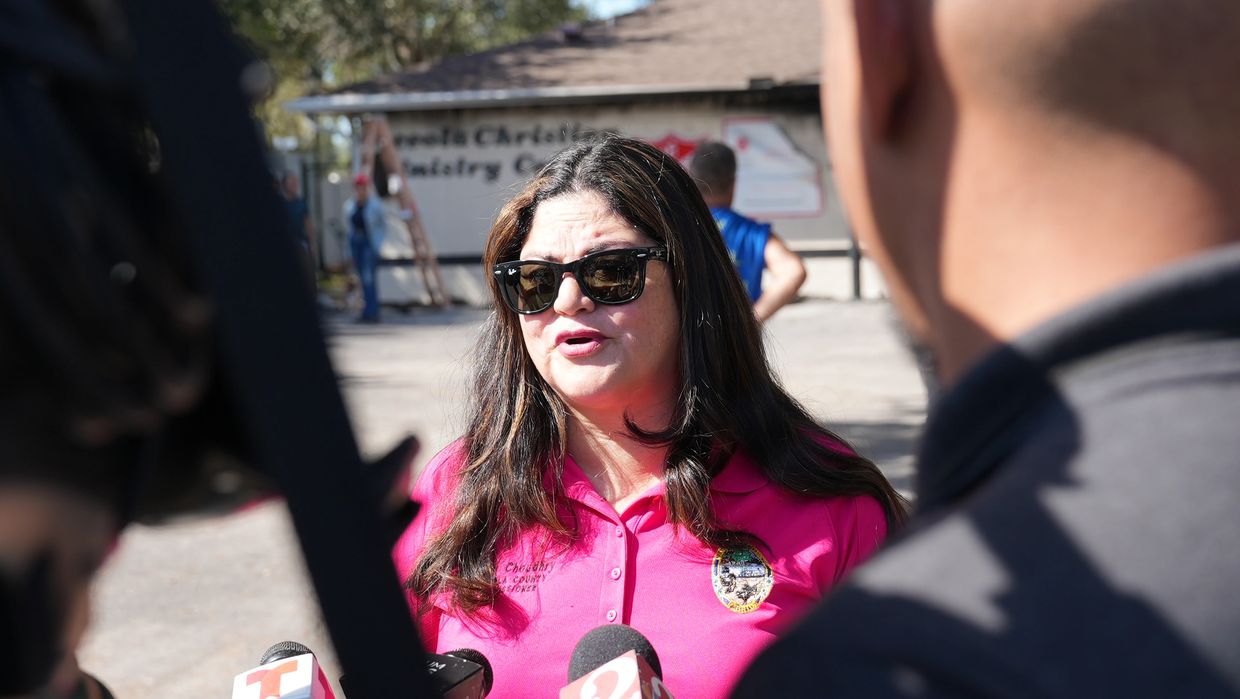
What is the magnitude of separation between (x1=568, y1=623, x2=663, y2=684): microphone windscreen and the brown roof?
15.6 m

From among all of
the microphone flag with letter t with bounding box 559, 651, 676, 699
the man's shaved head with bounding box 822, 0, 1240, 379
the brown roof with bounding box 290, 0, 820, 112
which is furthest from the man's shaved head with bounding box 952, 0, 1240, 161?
the brown roof with bounding box 290, 0, 820, 112

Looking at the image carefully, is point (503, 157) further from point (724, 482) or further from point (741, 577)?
point (741, 577)

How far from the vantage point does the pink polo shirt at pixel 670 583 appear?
228cm

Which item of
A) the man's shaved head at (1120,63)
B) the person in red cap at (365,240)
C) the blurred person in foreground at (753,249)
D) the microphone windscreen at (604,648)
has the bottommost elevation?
the person in red cap at (365,240)

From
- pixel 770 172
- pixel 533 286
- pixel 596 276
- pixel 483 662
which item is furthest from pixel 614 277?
pixel 770 172

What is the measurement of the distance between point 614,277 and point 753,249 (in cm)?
359

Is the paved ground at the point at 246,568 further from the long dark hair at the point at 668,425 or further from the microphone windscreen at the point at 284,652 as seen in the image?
the long dark hair at the point at 668,425

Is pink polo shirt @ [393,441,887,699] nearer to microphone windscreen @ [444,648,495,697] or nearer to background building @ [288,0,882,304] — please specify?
microphone windscreen @ [444,648,495,697]

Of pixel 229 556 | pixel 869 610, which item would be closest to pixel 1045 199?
pixel 869 610

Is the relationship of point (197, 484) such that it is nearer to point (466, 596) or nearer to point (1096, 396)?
point (1096, 396)

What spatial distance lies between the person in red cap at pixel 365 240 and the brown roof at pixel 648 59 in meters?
2.01

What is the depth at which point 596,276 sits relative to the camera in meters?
2.64

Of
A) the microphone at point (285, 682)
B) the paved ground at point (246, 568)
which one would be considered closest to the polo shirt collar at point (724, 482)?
the paved ground at point (246, 568)

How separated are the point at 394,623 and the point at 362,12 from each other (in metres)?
28.7
